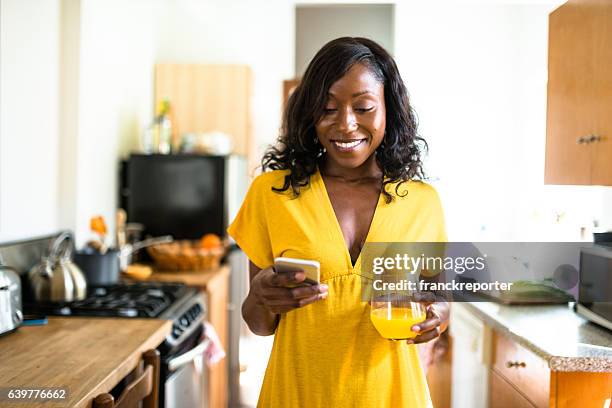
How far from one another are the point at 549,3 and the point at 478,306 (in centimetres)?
69

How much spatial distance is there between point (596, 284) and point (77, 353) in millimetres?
1055

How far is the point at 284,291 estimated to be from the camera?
0.95 meters

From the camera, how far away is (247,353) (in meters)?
1.68

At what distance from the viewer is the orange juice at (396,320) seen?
95 cm

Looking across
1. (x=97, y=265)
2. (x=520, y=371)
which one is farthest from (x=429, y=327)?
(x=97, y=265)

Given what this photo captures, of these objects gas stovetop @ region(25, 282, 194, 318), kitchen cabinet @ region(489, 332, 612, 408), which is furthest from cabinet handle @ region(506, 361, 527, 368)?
gas stovetop @ region(25, 282, 194, 318)

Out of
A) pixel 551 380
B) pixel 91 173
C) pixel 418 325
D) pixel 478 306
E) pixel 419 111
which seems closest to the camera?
pixel 418 325

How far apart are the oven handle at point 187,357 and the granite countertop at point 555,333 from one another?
774 millimetres

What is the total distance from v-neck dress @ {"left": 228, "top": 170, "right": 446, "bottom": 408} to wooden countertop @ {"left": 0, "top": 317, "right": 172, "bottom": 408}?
1.19ft

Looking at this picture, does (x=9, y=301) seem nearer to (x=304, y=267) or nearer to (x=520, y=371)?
(x=304, y=267)

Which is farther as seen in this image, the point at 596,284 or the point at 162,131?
the point at 162,131

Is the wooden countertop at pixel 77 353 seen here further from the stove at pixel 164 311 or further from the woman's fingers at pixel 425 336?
the woman's fingers at pixel 425 336

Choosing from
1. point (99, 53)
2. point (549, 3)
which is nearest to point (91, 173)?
point (99, 53)

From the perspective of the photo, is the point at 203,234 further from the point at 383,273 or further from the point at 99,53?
the point at 383,273
